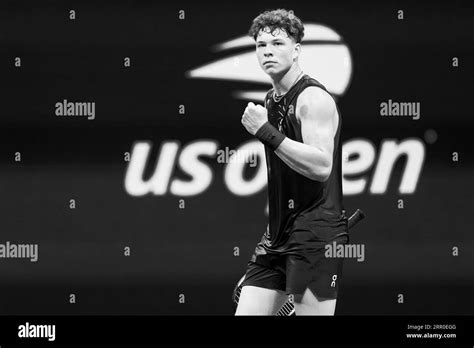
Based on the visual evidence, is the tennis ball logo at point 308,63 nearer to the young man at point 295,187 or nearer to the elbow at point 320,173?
the young man at point 295,187

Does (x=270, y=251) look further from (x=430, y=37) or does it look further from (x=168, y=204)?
(x=430, y=37)

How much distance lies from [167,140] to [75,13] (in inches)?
47.2

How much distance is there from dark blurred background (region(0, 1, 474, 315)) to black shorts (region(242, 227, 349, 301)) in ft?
4.68

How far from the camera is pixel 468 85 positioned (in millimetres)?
6926

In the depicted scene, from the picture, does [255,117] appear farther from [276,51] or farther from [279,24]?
[279,24]

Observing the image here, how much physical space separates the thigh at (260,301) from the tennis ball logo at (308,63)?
187 centimetres

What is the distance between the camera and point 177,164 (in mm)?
6809

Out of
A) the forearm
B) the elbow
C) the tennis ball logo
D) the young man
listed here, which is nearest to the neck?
the young man

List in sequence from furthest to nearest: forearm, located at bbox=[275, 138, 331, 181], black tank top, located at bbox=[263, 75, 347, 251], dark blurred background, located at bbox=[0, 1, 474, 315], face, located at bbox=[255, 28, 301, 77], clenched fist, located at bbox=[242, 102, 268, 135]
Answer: dark blurred background, located at bbox=[0, 1, 474, 315] < face, located at bbox=[255, 28, 301, 77] < black tank top, located at bbox=[263, 75, 347, 251] < clenched fist, located at bbox=[242, 102, 268, 135] < forearm, located at bbox=[275, 138, 331, 181]

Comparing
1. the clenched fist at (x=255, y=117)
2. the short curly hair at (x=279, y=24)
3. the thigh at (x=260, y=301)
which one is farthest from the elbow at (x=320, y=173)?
the short curly hair at (x=279, y=24)

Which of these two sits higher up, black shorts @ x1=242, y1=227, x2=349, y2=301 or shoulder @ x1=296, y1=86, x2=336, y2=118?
shoulder @ x1=296, y1=86, x2=336, y2=118

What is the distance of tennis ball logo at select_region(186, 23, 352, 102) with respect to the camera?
268 inches

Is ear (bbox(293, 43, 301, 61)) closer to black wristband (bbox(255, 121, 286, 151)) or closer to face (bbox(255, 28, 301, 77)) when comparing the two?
face (bbox(255, 28, 301, 77))

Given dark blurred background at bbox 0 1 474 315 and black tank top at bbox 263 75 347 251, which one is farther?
dark blurred background at bbox 0 1 474 315
